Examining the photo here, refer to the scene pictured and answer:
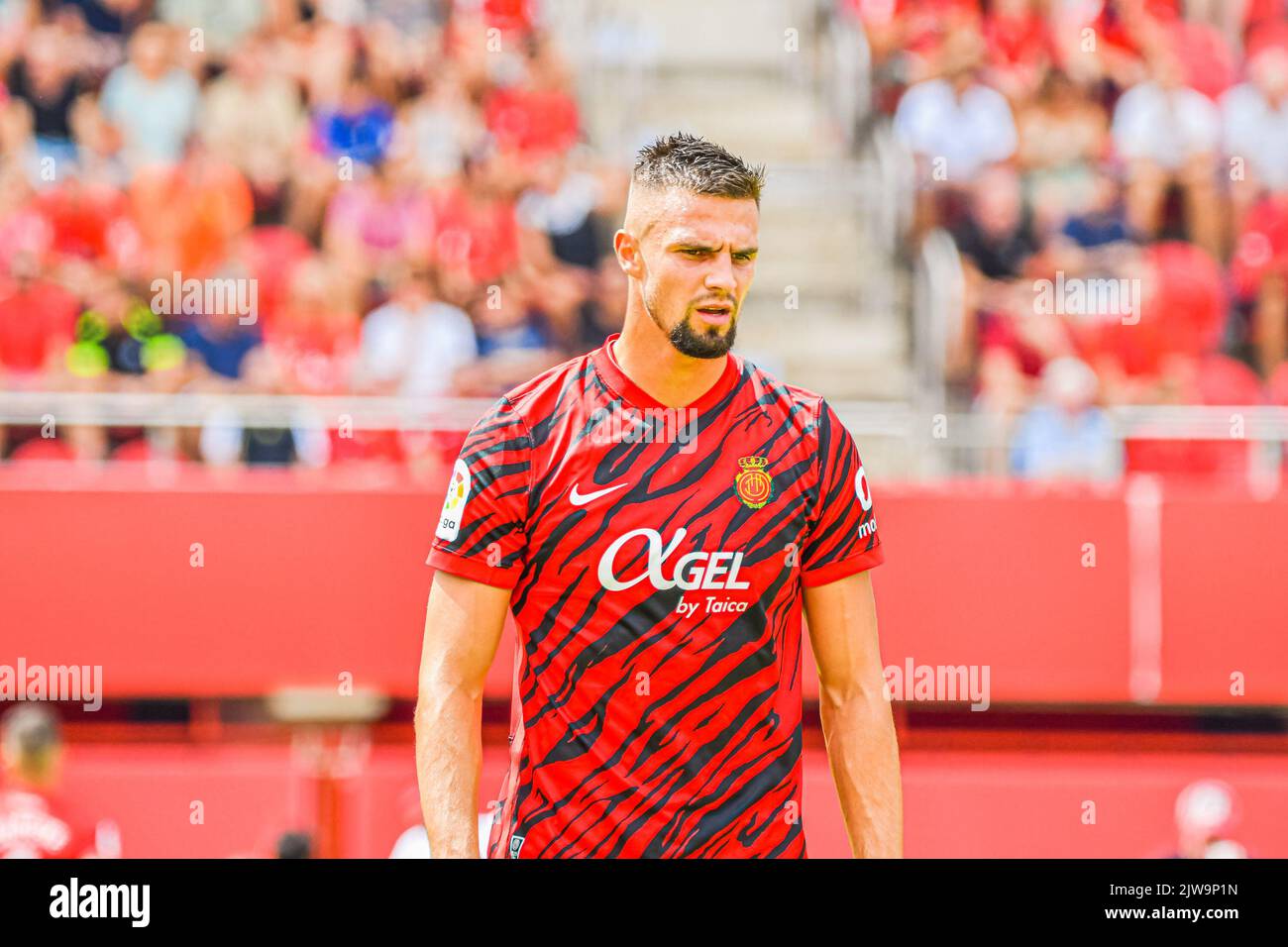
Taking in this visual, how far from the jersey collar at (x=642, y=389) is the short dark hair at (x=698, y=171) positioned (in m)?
0.39

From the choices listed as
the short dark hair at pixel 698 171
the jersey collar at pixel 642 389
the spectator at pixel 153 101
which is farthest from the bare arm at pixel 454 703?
the spectator at pixel 153 101

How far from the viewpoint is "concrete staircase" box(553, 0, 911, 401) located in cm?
1120

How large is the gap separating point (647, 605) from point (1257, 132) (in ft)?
31.5

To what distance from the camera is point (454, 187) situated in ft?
35.8

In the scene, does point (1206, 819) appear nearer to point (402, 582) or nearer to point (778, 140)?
point (402, 582)

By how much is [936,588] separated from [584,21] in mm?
6267

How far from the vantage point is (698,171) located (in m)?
3.60

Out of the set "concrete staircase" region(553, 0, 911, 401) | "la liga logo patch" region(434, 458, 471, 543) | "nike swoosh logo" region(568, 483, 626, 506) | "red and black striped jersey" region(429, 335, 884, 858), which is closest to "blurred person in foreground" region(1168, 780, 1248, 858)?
"concrete staircase" region(553, 0, 911, 401)

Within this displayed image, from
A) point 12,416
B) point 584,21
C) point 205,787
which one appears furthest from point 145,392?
point 584,21

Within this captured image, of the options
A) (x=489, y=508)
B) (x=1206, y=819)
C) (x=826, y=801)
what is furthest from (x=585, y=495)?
(x=1206, y=819)

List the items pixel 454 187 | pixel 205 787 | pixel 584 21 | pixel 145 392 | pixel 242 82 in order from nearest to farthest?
1. pixel 205 787
2. pixel 145 392
3. pixel 454 187
4. pixel 242 82
5. pixel 584 21

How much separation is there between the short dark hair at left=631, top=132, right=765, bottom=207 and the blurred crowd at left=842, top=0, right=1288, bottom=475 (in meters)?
5.85

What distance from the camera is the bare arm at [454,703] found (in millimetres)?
3578
